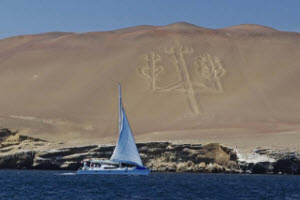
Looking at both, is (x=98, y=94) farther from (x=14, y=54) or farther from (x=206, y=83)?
(x=14, y=54)

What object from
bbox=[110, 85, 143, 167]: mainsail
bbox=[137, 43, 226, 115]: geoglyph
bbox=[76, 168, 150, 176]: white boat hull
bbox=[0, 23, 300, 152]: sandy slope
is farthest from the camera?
bbox=[137, 43, 226, 115]: geoglyph

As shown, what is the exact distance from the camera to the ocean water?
136 feet

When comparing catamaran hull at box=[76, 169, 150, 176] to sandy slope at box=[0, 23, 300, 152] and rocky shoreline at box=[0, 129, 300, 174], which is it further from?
sandy slope at box=[0, 23, 300, 152]

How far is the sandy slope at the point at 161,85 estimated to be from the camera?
8331 cm

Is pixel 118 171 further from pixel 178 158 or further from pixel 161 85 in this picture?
pixel 161 85

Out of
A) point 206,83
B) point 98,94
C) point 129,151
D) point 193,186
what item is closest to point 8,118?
point 98,94

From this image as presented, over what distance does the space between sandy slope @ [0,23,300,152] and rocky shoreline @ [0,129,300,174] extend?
14.4 feet

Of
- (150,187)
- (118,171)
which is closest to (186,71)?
(118,171)

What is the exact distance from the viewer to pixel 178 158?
63844 millimetres

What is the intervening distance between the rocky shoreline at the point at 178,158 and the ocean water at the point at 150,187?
116 cm

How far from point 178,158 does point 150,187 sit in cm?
1677

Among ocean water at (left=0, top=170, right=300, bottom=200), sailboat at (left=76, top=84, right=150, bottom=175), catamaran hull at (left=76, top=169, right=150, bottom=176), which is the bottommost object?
ocean water at (left=0, top=170, right=300, bottom=200)

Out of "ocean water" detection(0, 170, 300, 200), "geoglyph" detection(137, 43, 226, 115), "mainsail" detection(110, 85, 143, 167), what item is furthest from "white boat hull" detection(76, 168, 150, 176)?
"geoglyph" detection(137, 43, 226, 115)

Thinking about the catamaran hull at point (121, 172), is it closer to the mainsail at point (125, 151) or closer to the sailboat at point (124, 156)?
the sailboat at point (124, 156)
